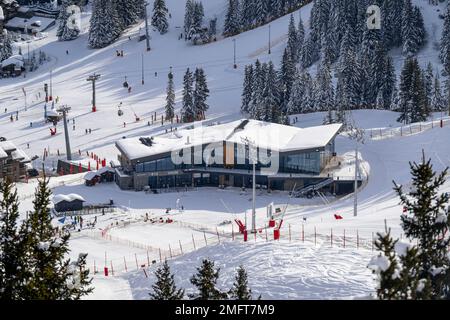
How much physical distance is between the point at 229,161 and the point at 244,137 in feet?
6.89

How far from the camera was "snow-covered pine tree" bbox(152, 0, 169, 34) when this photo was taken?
11125 centimetres

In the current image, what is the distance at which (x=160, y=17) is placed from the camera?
367 ft

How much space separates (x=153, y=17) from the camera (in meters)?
112

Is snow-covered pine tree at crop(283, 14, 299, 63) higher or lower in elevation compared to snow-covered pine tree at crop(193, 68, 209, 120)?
higher

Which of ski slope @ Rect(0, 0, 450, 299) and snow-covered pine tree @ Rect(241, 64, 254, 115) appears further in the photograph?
snow-covered pine tree @ Rect(241, 64, 254, 115)

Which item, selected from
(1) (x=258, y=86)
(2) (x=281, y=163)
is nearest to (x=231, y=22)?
(1) (x=258, y=86)

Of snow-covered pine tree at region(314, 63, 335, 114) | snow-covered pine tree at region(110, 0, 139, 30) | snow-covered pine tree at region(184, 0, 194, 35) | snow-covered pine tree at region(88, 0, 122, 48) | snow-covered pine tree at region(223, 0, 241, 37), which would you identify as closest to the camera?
snow-covered pine tree at region(314, 63, 335, 114)

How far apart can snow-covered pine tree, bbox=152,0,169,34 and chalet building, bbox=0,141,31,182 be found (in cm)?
5881

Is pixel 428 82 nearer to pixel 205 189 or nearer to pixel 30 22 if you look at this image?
pixel 205 189

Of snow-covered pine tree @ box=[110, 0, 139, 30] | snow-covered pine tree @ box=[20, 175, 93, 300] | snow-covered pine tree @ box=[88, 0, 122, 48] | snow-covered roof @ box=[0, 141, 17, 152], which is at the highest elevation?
snow-covered pine tree @ box=[110, 0, 139, 30]

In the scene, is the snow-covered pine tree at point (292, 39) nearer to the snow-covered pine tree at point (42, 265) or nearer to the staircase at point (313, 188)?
the staircase at point (313, 188)

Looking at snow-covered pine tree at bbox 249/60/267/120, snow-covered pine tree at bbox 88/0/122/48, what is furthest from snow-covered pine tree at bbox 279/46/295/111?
snow-covered pine tree at bbox 88/0/122/48

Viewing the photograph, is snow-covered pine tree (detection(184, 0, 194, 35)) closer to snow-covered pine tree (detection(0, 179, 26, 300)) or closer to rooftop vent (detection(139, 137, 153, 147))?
rooftop vent (detection(139, 137, 153, 147))

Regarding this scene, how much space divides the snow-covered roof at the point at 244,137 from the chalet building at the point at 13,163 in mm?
7918
